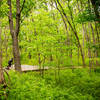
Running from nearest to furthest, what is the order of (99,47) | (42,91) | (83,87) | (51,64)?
1. (42,91)
2. (99,47)
3. (83,87)
4. (51,64)


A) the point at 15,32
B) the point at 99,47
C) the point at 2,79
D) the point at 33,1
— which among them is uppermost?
the point at 33,1

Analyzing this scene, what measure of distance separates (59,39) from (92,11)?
10.7 feet

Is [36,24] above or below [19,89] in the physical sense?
above

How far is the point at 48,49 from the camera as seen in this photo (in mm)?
8016

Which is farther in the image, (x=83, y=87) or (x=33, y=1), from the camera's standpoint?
(x=33, y=1)

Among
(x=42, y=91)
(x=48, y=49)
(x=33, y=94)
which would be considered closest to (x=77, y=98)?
(x=42, y=91)

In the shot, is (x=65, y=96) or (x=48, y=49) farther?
(x=48, y=49)

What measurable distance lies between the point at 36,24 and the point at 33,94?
5240 millimetres

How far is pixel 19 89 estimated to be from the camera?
4539mm

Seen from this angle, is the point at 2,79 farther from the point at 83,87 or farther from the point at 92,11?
the point at 83,87

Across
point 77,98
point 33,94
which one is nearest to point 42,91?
point 33,94

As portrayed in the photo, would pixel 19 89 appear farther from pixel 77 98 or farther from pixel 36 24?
pixel 36 24

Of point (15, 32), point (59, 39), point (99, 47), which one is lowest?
point (99, 47)

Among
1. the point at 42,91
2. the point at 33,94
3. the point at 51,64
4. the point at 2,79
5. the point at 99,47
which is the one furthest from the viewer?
the point at 51,64
